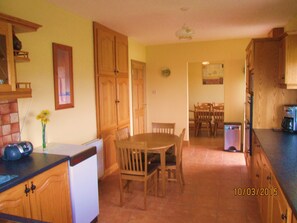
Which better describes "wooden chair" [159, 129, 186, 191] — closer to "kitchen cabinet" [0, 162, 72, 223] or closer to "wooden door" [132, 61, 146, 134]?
"kitchen cabinet" [0, 162, 72, 223]

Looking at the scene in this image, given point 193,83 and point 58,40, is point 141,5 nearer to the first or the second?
point 58,40

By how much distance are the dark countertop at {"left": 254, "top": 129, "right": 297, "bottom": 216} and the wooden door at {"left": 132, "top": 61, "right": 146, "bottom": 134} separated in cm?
271

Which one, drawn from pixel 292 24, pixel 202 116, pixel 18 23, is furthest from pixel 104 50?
pixel 202 116

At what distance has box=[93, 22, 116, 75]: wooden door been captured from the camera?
375 centimetres

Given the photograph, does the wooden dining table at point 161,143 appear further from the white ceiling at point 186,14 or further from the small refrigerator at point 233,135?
the small refrigerator at point 233,135

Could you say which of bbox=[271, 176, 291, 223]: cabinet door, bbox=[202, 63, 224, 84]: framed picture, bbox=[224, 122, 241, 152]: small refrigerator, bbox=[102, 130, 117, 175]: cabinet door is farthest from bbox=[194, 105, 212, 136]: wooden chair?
bbox=[271, 176, 291, 223]: cabinet door

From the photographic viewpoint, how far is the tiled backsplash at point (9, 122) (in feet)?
7.47

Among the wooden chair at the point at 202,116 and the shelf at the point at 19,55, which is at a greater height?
the shelf at the point at 19,55

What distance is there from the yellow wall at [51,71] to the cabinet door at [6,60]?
0.40 metres

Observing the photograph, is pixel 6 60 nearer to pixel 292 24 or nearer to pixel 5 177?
pixel 5 177

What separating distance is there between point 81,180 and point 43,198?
48 cm

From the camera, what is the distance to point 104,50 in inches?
157

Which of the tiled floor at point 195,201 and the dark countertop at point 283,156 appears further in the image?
the tiled floor at point 195,201

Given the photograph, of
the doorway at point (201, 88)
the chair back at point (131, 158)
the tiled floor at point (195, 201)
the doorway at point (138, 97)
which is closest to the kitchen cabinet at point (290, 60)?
the tiled floor at point (195, 201)
